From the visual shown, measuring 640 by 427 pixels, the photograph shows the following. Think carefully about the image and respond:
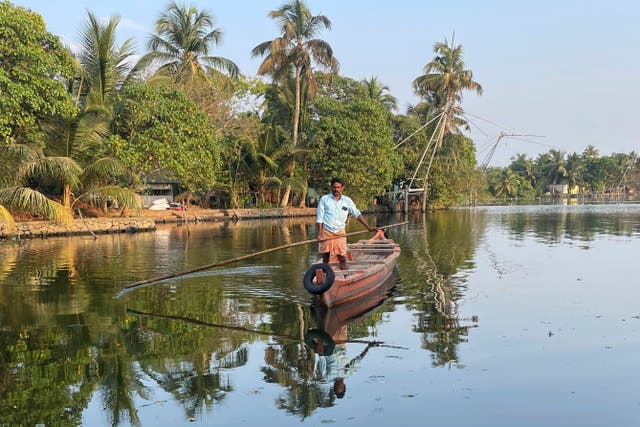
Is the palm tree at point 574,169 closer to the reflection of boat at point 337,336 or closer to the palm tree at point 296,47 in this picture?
the palm tree at point 296,47

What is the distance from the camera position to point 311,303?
930 cm

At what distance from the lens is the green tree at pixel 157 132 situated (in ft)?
80.5

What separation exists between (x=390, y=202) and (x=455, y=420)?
4084 centimetres

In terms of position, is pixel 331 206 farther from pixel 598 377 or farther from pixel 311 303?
pixel 598 377

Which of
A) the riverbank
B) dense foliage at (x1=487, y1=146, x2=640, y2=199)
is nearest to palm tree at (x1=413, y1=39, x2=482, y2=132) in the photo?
the riverbank

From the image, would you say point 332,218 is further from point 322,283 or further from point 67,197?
point 67,197

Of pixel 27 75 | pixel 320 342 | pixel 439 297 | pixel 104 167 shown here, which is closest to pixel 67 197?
pixel 104 167

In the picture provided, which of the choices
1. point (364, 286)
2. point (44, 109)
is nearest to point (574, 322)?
point (364, 286)

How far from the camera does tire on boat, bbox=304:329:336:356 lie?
6.67 meters

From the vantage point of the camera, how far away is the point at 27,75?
1830cm

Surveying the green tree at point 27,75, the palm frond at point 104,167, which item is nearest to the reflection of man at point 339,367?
the green tree at point 27,75

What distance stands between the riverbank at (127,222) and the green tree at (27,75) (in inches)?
127

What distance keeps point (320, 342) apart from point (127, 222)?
64.4 feet

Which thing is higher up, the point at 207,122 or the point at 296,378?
the point at 207,122
